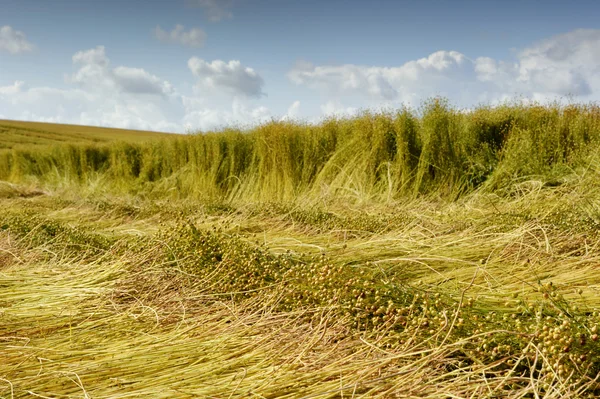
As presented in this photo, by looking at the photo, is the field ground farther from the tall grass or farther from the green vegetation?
the tall grass

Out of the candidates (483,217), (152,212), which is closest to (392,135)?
(483,217)

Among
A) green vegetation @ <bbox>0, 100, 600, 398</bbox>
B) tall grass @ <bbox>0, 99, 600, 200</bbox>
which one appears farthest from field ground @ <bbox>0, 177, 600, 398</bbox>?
tall grass @ <bbox>0, 99, 600, 200</bbox>

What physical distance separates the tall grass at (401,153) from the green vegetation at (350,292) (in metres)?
0.04

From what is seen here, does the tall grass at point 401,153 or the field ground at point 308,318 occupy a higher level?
the tall grass at point 401,153

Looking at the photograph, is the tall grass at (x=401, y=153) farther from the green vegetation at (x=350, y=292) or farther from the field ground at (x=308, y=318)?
the field ground at (x=308, y=318)

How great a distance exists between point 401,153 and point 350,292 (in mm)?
4778

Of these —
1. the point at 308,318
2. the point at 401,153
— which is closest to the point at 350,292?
the point at 308,318

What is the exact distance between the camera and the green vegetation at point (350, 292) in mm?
1814

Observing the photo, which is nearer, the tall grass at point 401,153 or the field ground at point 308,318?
the field ground at point 308,318

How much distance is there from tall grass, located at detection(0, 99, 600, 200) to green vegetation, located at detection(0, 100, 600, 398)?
0.14 ft

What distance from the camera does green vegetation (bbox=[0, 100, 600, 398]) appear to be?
5.95 feet

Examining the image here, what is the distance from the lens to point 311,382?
5.95 feet

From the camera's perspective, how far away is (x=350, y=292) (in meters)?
2.33

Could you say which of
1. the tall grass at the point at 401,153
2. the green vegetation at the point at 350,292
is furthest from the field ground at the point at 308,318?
the tall grass at the point at 401,153
